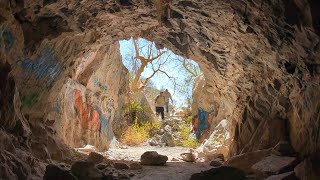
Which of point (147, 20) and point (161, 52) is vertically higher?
point (161, 52)

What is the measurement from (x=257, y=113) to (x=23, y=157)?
3.65 meters

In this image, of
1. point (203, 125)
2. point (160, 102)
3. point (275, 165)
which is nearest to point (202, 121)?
point (203, 125)

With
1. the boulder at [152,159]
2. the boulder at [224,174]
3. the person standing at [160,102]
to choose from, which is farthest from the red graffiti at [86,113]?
the person standing at [160,102]

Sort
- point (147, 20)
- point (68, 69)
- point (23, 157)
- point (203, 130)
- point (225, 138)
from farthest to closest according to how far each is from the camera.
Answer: point (203, 130) < point (225, 138) < point (68, 69) < point (147, 20) < point (23, 157)

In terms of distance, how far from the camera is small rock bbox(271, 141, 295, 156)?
4082 millimetres

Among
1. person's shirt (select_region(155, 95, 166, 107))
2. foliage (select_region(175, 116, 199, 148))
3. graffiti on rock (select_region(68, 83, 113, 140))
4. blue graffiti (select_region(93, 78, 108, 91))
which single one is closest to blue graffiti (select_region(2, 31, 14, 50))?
graffiti on rock (select_region(68, 83, 113, 140))

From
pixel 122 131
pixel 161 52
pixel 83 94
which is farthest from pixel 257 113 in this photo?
pixel 161 52

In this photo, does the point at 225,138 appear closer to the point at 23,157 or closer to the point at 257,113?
the point at 257,113

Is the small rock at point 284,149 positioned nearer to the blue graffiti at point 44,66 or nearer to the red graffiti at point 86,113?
the blue graffiti at point 44,66

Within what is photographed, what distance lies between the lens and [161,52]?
679 inches

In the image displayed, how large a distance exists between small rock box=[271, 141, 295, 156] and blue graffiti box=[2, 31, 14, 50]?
3.60 metres

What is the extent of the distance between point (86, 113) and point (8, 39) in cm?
526

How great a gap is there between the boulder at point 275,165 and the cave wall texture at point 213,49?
21cm

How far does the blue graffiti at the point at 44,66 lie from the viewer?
14.3 ft
